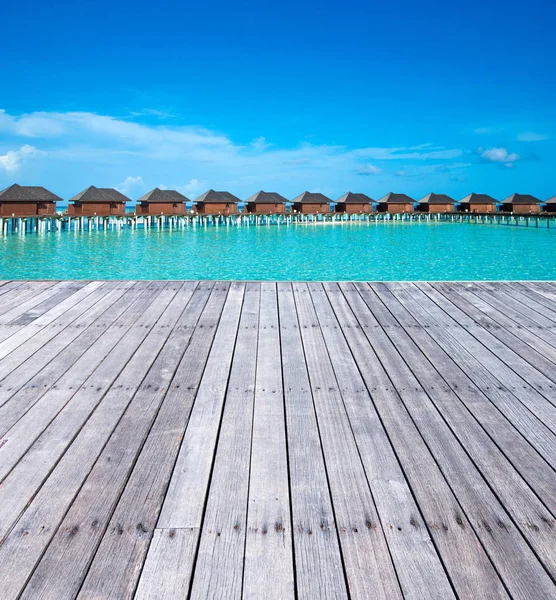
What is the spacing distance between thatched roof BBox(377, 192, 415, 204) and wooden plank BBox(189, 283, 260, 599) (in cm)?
4979

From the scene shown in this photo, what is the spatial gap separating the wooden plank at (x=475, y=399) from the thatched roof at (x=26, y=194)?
1361 inches

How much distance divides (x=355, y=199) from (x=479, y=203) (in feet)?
39.8

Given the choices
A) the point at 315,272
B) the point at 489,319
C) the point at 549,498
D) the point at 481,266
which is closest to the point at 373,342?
the point at 489,319

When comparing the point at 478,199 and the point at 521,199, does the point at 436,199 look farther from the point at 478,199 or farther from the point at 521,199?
the point at 521,199

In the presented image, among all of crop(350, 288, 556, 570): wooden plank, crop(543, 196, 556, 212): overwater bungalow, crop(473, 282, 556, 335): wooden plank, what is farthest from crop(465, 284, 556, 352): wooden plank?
crop(543, 196, 556, 212): overwater bungalow

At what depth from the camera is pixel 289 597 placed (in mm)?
1298

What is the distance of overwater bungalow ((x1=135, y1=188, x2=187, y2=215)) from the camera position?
4162 centimetres

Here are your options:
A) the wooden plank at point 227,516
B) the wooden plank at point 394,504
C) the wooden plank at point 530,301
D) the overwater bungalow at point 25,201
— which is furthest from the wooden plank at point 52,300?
the overwater bungalow at point 25,201

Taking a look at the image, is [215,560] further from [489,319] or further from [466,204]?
[466,204]

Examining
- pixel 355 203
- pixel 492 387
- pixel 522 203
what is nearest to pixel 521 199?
pixel 522 203

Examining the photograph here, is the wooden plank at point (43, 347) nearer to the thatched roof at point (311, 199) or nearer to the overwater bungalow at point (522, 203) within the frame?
the thatched roof at point (311, 199)

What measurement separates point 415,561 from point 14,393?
6.75 feet

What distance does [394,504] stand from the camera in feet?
5.49

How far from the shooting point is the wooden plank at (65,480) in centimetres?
141
